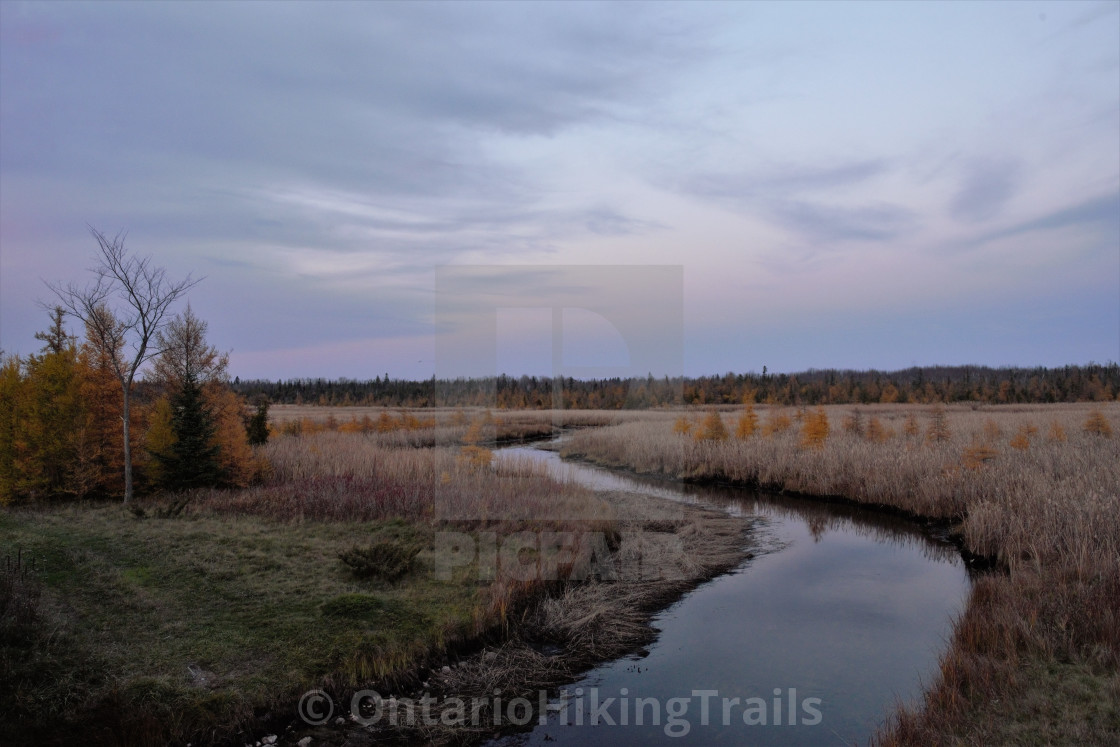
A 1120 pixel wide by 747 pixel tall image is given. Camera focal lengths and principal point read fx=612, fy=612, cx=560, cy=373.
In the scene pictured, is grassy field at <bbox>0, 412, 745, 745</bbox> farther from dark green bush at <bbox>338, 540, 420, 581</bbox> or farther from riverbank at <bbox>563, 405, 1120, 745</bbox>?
riverbank at <bbox>563, 405, 1120, 745</bbox>

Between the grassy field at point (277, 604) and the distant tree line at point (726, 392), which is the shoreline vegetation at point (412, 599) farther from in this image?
the distant tree line at point (726, 392)

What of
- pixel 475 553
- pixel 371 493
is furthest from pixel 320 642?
pixel 371 493

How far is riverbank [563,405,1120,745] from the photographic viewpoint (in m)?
5.16

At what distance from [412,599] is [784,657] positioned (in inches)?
188

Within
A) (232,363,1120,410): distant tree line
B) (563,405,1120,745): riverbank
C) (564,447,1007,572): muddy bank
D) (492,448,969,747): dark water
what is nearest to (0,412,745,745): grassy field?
(492,448,969,747): dark water

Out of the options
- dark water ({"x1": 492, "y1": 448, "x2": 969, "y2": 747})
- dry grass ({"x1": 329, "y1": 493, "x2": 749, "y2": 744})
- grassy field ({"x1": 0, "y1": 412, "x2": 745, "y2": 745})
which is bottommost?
dark water ({"x1": 492, "y1": 448, "x2": 969, "y2": 747})

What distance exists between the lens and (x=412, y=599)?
8125mm

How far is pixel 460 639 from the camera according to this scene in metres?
7.28

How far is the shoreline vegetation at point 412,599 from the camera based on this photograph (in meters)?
5.29

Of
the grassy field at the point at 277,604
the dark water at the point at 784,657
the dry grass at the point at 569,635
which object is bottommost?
the dark water at the point at 784,657

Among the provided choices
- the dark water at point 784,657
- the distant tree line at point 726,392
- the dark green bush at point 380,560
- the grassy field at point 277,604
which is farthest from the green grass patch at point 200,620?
the distant tree line at point 726,392

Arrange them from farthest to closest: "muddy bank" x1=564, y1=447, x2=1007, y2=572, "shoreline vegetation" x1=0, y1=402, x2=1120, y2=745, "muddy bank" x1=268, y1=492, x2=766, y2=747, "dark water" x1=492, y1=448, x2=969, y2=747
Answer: "muddy bank" x1=564, y1=447, x2=1007, y2=572
"dark water" x1=492, y1=448, x2=969, y2=747
"muddy bank" x1=268, y1=492, x2=766, y2=747
"shoreline vegetation" x1=0, y1=402, x2=1120, y2=745

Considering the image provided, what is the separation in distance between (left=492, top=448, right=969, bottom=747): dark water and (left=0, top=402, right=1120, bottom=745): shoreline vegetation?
50 centimetres

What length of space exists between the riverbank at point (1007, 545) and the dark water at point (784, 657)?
0.59 metres
